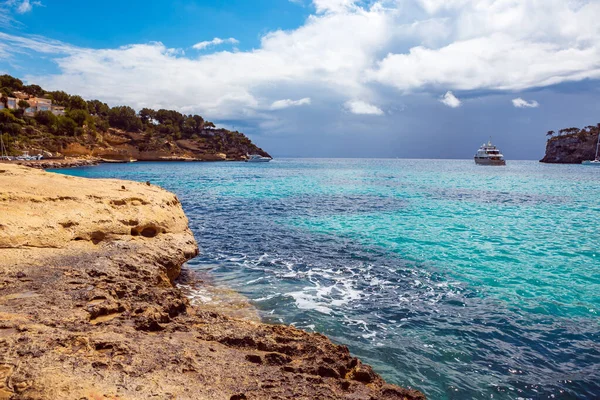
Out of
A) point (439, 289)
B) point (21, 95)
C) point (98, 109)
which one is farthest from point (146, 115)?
point (439, 289)

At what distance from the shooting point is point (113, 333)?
13.3 feet

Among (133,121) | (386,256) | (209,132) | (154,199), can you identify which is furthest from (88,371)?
(209,132)

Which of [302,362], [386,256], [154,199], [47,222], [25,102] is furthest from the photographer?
[25,102]

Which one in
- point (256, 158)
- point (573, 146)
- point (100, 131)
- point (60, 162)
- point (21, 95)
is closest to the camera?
point (60, 162)

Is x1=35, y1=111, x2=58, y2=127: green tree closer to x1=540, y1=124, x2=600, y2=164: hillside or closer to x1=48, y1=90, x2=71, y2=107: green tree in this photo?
x1=48, y1=90, x2=71, y2=107: green tree

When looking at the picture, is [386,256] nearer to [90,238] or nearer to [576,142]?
[90,238]

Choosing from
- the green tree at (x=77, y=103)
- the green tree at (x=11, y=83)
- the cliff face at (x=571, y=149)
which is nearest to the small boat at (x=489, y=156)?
the cliff face at (x=571, y=149)

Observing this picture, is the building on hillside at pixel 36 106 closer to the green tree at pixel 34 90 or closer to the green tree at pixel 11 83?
the green tree at pixel 11 83

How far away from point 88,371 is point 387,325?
5.65 meters

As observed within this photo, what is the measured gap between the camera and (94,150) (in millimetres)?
99875

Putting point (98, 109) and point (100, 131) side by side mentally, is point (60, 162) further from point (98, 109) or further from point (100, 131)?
point (98, 109)

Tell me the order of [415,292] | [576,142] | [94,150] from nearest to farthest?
1. [415,292]
2. [94,150]
3. [576,142]

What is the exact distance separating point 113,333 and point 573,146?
177 metres

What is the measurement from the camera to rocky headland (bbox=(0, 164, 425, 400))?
10.4 ft
